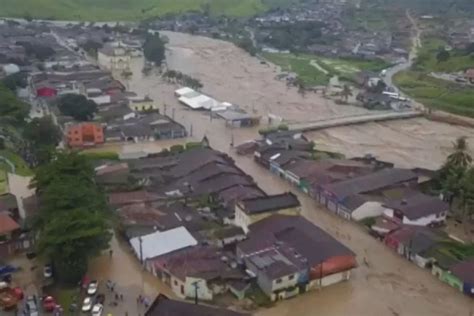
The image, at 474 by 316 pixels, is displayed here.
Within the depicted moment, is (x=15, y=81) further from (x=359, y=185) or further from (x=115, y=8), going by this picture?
(x=115, y=8)

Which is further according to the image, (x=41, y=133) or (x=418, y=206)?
(x=41, y=133)

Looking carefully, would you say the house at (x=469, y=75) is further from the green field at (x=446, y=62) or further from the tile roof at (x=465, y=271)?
the tile roof at (x=465, y=271)

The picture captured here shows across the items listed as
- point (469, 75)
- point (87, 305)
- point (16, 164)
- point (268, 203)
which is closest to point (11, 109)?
point (16, 164)

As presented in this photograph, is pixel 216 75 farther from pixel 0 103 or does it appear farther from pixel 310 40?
pixel 0 103

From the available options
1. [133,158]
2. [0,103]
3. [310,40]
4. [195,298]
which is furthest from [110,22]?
[195,298]

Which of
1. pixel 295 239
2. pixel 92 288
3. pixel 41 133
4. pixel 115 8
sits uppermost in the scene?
pixel 41 133

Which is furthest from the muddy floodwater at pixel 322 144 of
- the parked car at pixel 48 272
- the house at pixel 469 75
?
the house at pixel 469 75

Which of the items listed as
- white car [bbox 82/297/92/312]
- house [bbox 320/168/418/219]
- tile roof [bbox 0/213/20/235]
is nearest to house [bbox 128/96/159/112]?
house [bbox 320/168/418/219]
